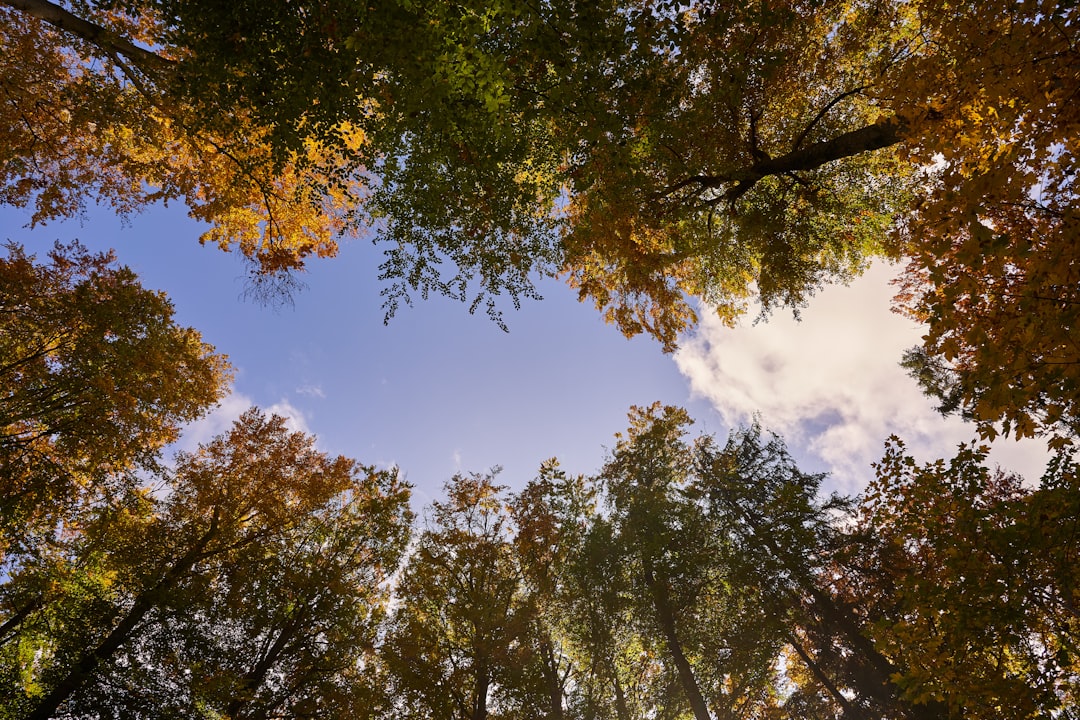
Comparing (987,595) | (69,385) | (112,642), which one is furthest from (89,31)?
(987,595)

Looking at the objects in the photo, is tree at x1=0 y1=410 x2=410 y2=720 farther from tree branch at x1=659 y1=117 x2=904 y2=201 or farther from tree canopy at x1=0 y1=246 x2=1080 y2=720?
tree branch at x1=659 y1=117 x2=904 y2=201

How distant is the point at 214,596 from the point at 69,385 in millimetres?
6295

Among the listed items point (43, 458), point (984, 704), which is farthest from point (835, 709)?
point (43, 458)

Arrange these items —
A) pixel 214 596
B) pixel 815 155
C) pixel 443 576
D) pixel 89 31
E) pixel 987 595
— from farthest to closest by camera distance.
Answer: pixel 443 576, pixel 214 596, pixel 815 155, pixel 89 31, pixel 987 595

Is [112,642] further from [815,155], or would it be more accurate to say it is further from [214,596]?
[815,155]

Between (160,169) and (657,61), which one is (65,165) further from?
(657,61)

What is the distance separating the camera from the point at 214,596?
36.7ft

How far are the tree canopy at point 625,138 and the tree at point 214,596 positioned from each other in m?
7.36

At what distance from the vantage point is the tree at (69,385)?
9.34m

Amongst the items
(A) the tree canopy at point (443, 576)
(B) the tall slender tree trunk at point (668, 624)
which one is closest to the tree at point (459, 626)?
(A) the tree canopy at point (443, 576)

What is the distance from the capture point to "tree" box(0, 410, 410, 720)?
30.6ft

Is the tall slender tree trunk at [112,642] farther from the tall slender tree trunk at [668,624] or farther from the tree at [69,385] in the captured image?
the tall slender tree trunk at [668,624]

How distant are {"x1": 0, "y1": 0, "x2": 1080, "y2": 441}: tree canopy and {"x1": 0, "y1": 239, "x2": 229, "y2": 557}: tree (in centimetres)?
220

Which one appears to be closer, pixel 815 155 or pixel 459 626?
pixel 815 155
